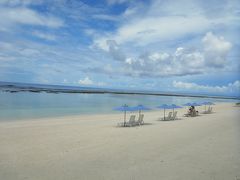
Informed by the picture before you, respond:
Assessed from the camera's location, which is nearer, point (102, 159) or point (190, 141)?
point (102, 159)

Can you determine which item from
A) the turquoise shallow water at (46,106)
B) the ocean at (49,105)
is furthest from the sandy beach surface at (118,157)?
the turquoise shallow water at (46,106)

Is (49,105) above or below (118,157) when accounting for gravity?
above

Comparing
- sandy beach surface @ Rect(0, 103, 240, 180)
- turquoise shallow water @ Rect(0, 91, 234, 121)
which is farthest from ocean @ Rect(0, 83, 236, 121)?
sandy beach surface @ Rect(0, 103, 240, 180)

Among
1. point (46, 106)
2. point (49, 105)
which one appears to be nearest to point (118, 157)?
point (46, 106)

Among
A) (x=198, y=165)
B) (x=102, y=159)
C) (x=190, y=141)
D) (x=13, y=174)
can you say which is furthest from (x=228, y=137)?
(x=13, y=174)

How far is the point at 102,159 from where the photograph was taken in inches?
268

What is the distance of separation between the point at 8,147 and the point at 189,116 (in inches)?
617

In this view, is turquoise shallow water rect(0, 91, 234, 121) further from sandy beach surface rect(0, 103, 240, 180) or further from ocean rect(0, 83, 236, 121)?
sandy beach surface rect(0, 103, 240, 180)

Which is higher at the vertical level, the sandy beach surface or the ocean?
the ocean

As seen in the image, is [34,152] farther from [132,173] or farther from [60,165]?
[132,173]

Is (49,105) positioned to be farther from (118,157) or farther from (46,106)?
(118,157)

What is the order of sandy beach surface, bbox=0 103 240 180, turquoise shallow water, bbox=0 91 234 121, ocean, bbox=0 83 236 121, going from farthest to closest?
ocean, bbox=0 83 236 121
turquoise shallow water, bbox=0 91 234 121
sandy beach surface, bbox=0 103 240 180

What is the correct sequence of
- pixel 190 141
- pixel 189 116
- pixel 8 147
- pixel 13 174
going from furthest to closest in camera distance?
1. pixel 189 116
2. pixel 190 141
3. pixel 8 147
4. pixel 13 174

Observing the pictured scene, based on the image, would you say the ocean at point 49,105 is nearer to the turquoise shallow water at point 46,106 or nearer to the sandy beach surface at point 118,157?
the turquoise shallow water at point 46,106
